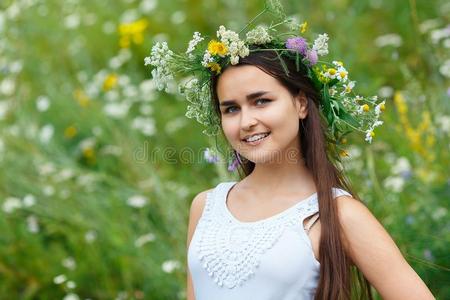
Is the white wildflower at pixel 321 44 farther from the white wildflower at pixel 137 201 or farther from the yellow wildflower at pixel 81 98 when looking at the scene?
the yellow wildflower at pixel 81 98

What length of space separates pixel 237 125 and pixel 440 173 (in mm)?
1443

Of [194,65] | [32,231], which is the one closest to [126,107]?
[32,231]

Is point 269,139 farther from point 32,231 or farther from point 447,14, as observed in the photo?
point 447,14

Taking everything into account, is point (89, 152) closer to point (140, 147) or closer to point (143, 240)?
point (140, 147)

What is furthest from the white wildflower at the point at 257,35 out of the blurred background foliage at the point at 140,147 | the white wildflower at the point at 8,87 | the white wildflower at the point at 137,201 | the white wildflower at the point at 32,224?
the white wildflower at the point at 8,87

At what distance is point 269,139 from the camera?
1945 mm

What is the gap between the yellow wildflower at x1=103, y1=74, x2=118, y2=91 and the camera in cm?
416

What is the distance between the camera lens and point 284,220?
1.94 m

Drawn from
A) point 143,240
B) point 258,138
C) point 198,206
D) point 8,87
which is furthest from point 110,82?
point 258,138

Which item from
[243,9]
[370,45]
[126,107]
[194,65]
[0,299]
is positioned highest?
[243,9]

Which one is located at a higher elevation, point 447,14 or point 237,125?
point 447,14

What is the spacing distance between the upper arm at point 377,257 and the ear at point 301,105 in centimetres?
29

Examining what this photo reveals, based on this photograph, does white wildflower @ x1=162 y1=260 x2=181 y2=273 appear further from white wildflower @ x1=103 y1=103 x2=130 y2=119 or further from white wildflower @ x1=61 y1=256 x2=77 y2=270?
Result: white wildflower @ x1=103 y1=103 x2=130 y2=119

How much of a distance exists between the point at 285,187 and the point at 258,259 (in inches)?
8.7
